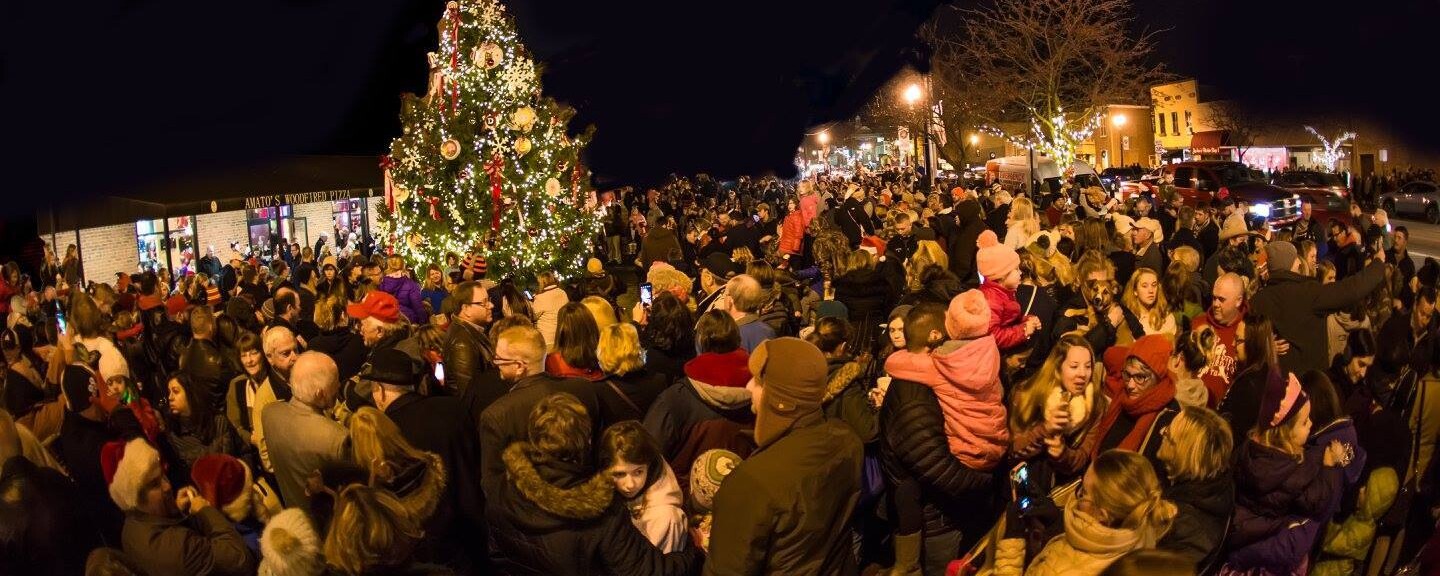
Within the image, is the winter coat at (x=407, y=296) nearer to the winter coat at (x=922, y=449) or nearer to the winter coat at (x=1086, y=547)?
the winter coat at (x=922, y=449)

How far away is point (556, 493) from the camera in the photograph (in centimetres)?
408

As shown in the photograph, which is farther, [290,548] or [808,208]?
[808,208]

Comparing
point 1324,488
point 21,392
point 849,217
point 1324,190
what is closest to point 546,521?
point 1324,488

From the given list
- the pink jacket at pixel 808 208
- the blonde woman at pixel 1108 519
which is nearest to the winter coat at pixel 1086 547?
the blonde woman at pixel 1108 519

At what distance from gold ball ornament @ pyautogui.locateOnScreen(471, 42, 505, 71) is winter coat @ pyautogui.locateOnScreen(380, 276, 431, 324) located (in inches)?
282

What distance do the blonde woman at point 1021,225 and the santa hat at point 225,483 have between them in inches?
338

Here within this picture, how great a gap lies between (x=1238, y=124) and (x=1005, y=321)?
63359 mm

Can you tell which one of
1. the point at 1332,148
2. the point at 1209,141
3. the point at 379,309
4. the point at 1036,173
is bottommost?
the point at 379,309

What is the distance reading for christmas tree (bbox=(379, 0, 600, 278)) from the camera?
17.7m

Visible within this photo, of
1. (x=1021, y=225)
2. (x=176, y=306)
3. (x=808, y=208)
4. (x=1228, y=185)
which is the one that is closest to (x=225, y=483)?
(x=176, y=306)

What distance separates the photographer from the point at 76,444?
19.5 feet

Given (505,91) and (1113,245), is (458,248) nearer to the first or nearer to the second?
(505,91)

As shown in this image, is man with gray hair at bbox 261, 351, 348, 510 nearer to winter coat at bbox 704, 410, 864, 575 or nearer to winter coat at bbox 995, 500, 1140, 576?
winter coat at bbox 704, 410, 864, 575

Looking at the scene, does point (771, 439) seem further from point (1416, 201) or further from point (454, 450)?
point (1416, 201)
